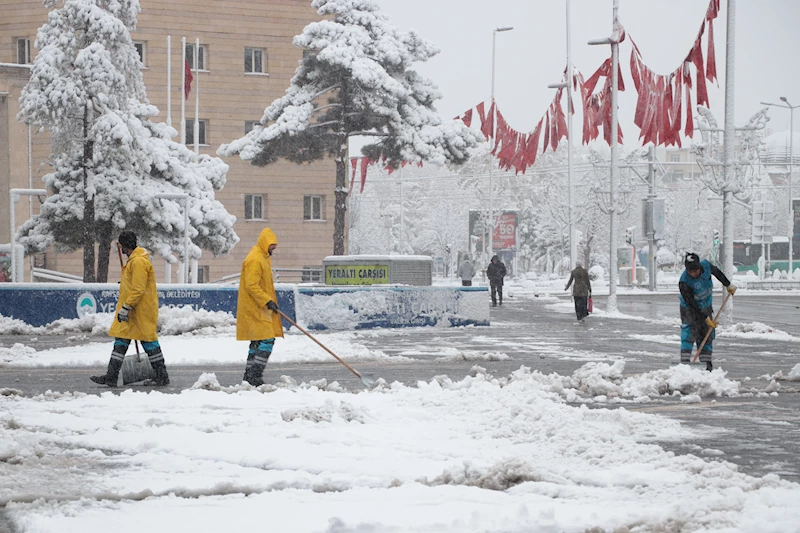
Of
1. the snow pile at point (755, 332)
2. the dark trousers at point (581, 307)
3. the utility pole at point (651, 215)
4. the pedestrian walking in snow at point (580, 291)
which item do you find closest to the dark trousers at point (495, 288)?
the pedestrian walking in snow at point (580, 291)

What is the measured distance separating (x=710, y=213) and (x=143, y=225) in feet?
282

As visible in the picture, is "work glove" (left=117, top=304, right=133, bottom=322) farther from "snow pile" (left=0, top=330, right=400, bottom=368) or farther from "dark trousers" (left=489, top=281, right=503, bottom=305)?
"dark trousers" (left=489, top=281, right=503, bottom=305)

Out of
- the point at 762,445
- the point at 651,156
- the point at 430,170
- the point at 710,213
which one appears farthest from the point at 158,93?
the point at 430,170

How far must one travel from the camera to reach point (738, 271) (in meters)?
→ 87.6

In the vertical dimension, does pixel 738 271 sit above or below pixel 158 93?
below

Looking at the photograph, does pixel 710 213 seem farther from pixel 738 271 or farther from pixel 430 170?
pixel 430 170

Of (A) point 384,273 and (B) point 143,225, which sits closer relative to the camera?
(A) point 384,273

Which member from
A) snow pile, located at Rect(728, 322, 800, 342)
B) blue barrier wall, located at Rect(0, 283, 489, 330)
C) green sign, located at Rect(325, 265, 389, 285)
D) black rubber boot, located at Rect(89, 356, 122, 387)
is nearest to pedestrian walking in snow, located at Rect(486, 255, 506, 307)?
green sign, located at Rect(325, 265, 389, 285)

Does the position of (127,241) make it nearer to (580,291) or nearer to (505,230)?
(580,291)

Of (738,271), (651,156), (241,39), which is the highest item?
(241,39)

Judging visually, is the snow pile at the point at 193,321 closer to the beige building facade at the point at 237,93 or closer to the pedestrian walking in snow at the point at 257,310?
the pedestrian walking in snow at the point at 257,310

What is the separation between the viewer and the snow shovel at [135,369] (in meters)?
12.2

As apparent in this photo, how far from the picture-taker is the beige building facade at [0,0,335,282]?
48.5 meters

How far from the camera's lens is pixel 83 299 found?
73.9 feet
